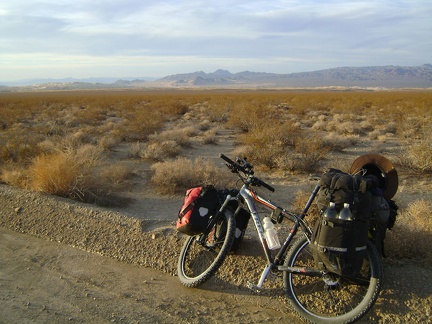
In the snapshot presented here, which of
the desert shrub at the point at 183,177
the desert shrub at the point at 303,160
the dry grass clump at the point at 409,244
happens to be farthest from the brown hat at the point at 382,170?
the desert shrub at the point at 303,160

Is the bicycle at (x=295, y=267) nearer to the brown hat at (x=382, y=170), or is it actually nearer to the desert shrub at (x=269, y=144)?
the brown hat at (x=382, y=170)

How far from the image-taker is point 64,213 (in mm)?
6254

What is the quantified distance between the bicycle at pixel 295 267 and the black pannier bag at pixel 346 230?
0.28 m

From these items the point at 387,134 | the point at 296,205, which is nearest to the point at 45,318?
the point at 296,205

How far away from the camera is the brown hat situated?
389 cm

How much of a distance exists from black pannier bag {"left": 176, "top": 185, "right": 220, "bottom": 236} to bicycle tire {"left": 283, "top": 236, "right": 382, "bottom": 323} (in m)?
1.01

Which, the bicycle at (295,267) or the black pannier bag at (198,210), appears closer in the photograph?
the bicycle at (295,267)

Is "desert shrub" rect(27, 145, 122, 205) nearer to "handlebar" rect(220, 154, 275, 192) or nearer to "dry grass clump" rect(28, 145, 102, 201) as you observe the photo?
"dry grass clump" rect(28, 145, 102, 201)

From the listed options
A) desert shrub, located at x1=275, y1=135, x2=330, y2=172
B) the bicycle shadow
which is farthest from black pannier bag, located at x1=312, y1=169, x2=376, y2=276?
desert shrub, located at x1=275, y1=135, x2=330, y2=172

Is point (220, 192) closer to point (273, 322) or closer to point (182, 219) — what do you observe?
point (182, 219)

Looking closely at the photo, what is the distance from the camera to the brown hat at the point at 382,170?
3.89 m

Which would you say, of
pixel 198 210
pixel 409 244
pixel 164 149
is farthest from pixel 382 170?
pixel 164 149

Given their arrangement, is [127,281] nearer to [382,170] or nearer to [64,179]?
[382,170]

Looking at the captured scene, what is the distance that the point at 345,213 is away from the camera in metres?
3.14
